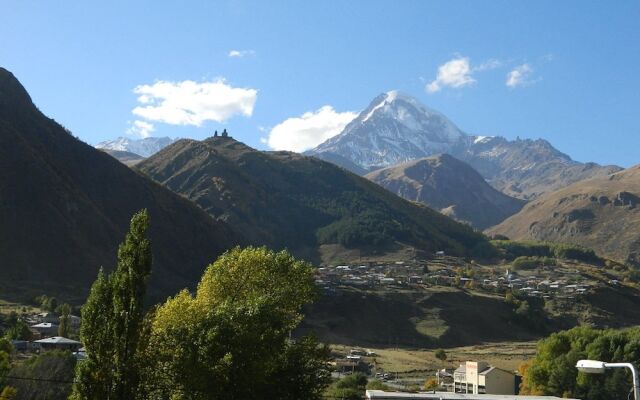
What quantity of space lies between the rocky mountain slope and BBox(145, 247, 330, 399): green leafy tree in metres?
95.7

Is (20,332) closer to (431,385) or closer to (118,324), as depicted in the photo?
(431,385)

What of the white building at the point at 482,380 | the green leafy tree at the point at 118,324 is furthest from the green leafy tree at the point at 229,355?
the white building at the point at 482,380

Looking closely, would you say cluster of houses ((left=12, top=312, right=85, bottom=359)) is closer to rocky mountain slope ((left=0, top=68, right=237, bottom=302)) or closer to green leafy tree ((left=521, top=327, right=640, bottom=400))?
rocky mountain slope ((left=0, top=68, right=237, bottom=302))

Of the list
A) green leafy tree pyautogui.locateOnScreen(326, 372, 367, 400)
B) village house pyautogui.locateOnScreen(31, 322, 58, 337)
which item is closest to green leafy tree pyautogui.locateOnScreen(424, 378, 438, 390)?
green leafy tree pyautogui.locateOnScreen(326, 372, 367, 400)

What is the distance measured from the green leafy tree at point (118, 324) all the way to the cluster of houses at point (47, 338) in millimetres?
43559

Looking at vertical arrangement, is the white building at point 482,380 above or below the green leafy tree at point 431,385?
above

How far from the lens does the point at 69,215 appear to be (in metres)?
154

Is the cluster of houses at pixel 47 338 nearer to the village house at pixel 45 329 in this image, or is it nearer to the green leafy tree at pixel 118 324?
the village house at pixel 45 329

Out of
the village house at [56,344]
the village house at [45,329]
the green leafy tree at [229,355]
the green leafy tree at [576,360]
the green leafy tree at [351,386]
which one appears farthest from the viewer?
the village house at [45,329]

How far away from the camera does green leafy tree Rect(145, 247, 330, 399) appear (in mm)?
28641

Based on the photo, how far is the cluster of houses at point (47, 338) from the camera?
76.7 metres

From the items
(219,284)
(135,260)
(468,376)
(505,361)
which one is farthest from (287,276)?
(505,361)

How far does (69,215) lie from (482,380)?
363ft

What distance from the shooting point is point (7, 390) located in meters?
18.2
